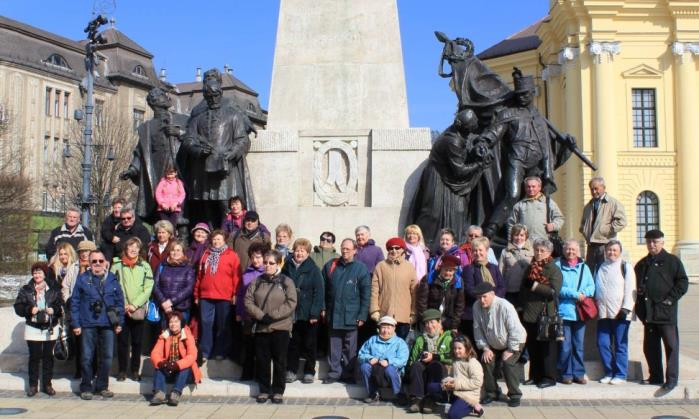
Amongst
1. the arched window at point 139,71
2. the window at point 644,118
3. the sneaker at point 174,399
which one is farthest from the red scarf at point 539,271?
the arched window at point 139,71

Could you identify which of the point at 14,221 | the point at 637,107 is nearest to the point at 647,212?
the point at 637,107

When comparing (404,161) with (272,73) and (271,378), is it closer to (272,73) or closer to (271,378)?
(272,73)

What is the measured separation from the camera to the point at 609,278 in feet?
26.9

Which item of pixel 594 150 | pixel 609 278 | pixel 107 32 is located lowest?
pixel 609 278

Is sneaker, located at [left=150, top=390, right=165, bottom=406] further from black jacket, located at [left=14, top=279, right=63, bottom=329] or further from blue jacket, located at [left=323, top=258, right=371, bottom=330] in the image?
blue jacket, located at [left=323, top=258, right=371, bottom=330]

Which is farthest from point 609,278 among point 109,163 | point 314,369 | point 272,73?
point 109,163

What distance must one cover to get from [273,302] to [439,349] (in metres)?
1.61

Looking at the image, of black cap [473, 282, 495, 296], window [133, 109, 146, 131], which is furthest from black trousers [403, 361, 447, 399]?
window [133, 109, 146, 131]

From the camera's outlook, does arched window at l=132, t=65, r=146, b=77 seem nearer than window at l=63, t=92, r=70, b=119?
No

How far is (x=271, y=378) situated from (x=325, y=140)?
394 cm

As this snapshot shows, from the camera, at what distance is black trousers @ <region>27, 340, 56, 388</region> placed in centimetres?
812

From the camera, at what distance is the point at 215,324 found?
8.38 metres

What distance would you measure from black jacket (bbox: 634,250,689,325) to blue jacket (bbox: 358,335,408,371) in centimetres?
245

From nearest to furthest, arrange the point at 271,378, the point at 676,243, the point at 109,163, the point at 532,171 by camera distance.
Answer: the point at 271,378 < the point at 532,171 < the point at 109,163 < the point at 676,243
